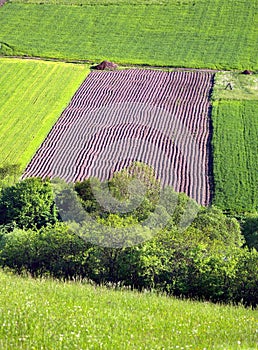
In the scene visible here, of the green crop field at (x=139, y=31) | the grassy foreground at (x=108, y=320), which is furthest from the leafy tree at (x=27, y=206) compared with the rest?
the green crop field at (x=139, y=31)

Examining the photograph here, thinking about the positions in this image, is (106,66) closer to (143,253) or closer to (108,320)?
(143,253)

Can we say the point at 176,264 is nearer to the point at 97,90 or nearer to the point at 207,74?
the point at 97,90

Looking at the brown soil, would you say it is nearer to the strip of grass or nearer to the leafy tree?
the strip of grass

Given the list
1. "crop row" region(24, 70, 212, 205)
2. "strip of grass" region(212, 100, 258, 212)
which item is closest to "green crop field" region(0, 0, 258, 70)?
"crop row" region(24, 70, 212, 205)

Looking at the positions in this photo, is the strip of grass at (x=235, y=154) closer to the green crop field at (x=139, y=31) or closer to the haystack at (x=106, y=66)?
the green crop field at (x=139, y=31)

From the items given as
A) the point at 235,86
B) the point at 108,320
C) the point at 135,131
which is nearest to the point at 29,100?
the point at 135,131

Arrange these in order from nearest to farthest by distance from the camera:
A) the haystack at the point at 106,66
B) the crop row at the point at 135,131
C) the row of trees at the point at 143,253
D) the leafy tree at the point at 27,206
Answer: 1. the row of trees at the point at 143,253
2. the leafy tree at the point at 27,206
3. the crop row at the point at 135,131
4. the haystack at the point at 106,66
